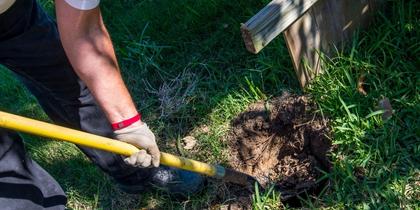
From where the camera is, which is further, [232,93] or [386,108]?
[232,93]

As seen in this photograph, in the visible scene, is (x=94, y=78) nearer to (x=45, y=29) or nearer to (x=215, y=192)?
(x=45, y=29)

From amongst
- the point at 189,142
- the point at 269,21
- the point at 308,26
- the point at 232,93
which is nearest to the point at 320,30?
the point at 308,26

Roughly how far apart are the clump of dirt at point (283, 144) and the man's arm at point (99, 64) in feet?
3.14

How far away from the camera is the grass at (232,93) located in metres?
2.59

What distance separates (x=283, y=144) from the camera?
2977mm

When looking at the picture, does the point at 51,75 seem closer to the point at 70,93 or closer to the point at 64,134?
the point at 70,93

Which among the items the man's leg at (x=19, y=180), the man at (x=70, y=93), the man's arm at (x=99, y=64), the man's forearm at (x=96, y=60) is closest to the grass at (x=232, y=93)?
the man at (x=70, y=93)

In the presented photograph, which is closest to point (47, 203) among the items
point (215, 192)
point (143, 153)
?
point (143, 153)

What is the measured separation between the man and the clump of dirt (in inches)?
12.9

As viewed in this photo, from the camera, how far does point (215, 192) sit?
296 cm

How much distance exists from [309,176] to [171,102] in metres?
0.98

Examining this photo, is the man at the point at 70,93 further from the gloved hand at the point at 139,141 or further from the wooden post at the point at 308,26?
the wooden post at the point at 308,26

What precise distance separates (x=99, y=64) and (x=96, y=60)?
0.06 feet

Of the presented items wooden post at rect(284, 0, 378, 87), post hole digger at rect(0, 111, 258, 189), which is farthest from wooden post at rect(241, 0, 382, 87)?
post hole digger at rect(0, 111, 258, 189)
